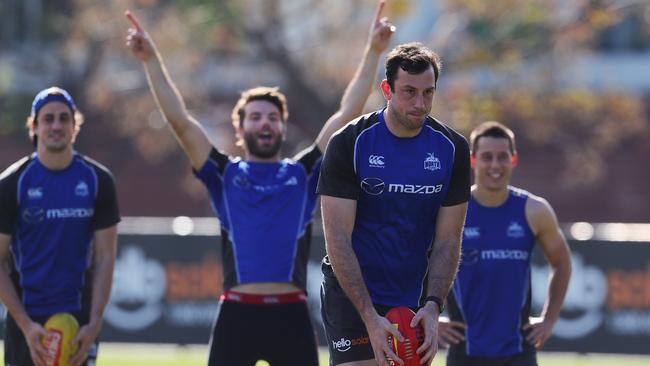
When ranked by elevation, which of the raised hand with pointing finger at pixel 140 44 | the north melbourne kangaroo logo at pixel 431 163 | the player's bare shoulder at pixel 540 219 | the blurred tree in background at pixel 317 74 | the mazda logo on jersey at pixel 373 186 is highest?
the blurred tree in background at pixel 317 74

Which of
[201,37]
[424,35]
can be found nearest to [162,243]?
[201,37]

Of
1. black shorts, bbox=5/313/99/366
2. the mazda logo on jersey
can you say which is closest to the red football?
the mazda logo on jersey

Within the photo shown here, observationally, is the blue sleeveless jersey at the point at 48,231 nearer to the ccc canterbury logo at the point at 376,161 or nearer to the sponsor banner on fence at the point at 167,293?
the ccc canterbury logo at the point at 376,161

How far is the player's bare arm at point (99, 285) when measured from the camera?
878 centimetres

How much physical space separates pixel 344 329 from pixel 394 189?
31.2 inches

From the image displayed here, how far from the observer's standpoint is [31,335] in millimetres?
8602

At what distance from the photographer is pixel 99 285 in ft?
29.5

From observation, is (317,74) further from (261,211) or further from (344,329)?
(344,329)

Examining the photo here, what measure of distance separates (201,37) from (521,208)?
18034mm

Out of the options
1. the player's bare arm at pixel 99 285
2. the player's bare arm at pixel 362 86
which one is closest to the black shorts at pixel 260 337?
the player's bare arm at pixel 99 285

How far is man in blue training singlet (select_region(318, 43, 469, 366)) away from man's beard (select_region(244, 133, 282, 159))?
190cm

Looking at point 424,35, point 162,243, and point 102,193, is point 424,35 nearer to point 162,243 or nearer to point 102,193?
point 162,243

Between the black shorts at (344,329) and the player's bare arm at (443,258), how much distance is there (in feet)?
1.06

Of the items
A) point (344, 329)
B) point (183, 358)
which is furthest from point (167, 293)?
point (344, 329)
